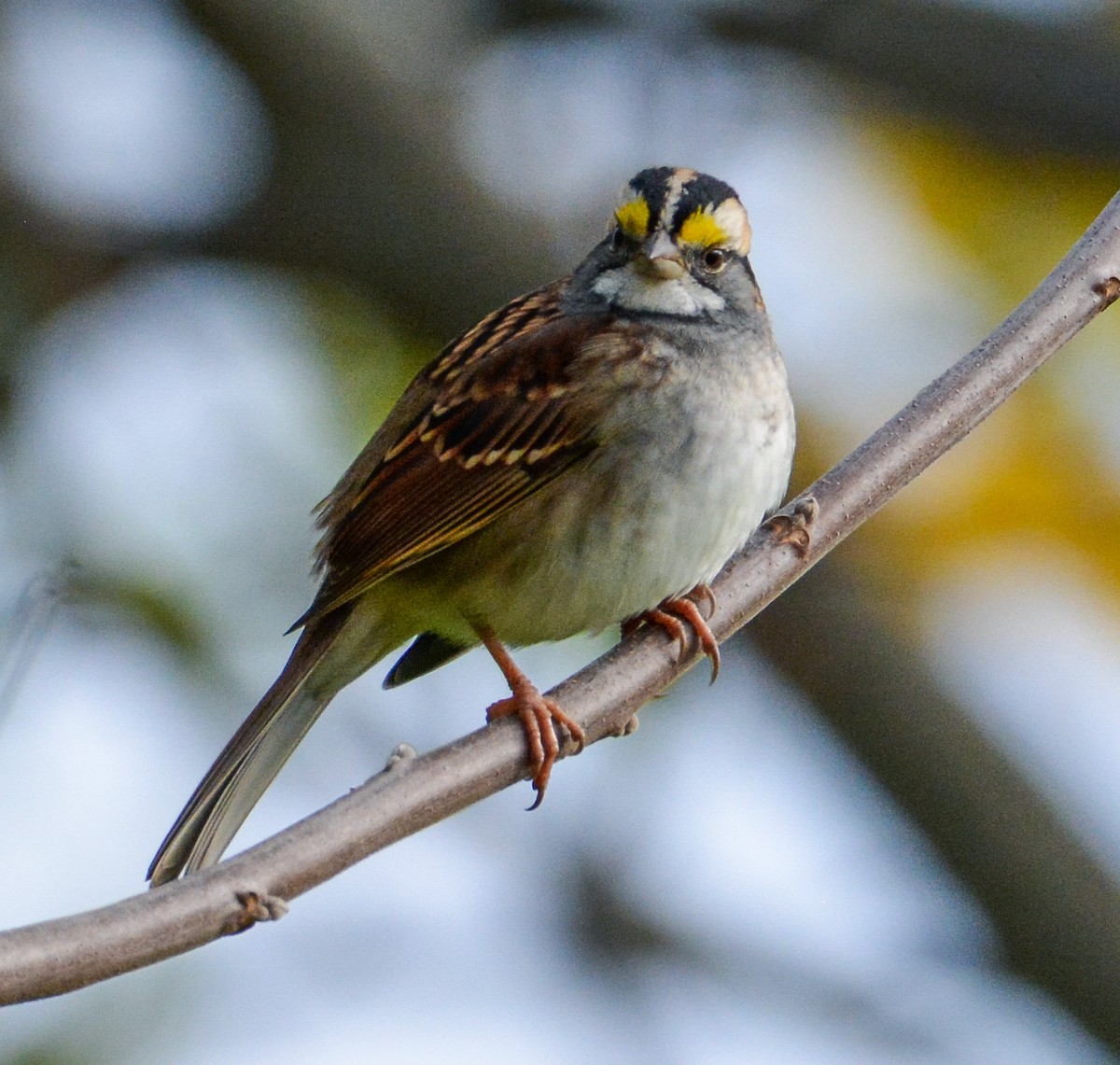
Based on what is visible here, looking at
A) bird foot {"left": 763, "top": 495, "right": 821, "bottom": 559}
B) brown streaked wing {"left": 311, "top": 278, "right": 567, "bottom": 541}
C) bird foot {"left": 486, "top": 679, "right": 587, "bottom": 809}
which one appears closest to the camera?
bird foot {"left": 486, "top": 679, "right": 587, "bottom": 809}

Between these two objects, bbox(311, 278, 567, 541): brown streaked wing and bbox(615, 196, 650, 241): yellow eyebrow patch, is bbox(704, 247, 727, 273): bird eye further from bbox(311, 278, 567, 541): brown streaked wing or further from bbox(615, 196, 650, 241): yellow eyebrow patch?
bbox(311, 278, 567, 541): brown streaked wing

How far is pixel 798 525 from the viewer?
3.72 m

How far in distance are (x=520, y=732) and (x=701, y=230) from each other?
1.55m

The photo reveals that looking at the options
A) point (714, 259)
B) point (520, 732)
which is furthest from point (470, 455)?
point (520, 732)

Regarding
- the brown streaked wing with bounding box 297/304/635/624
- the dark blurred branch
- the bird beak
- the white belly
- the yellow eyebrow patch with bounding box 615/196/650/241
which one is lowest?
the white belly

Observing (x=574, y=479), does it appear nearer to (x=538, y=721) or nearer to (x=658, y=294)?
(x=658, y=294)

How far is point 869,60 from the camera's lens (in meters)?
6.79

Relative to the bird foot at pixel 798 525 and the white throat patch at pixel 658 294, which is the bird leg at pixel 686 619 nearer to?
the bird foot at pixel 798 525

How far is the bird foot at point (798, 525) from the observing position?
3.70m

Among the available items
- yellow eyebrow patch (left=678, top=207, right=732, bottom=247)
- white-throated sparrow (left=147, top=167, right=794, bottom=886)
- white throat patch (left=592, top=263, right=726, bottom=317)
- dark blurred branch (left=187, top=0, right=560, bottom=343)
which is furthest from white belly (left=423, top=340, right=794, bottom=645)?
dark blurred branch (left=187, top=0, right=560, bottom=343)

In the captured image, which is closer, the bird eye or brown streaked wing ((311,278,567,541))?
the bird eye

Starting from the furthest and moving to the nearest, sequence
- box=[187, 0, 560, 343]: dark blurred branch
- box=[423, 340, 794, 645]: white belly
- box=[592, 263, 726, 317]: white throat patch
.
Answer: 1. box=[187, 0, 560, 343]: dark blurred branch
2. box=[592, 263, 726, 317]: white throat patch
3. box=[423, 340, 794, 645]: white belly

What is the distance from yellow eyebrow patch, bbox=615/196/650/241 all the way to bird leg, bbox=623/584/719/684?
0.84 meters

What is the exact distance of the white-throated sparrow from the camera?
4180 mm
